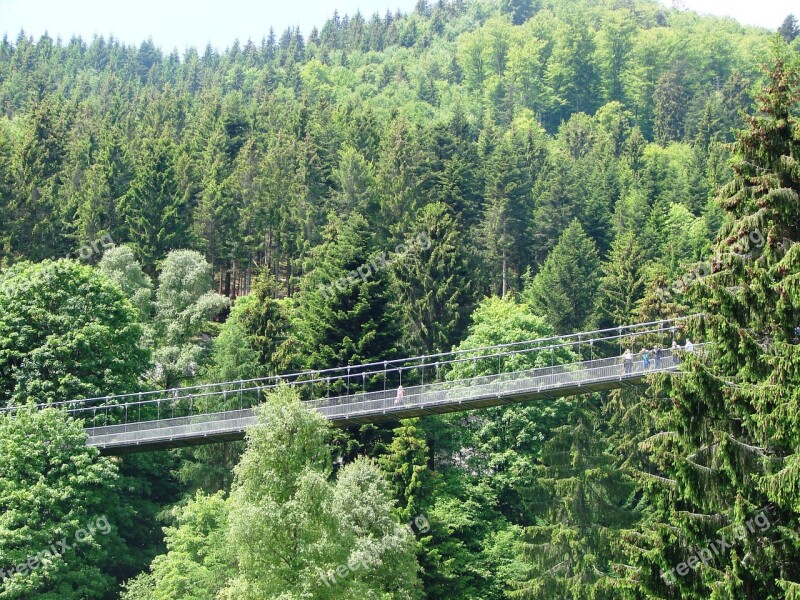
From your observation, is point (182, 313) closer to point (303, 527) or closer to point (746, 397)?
point (303, 527)

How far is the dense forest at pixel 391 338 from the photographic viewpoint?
20156mm

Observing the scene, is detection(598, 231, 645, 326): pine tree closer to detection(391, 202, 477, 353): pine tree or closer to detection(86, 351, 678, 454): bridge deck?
detection(391, 202, 477, 353): pine tree

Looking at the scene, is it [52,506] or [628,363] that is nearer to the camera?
[628,363]

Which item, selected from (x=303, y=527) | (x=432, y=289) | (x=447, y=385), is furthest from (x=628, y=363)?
(x=432, y=289)

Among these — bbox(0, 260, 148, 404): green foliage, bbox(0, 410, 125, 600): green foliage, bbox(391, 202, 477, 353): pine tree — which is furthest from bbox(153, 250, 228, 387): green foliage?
bbox(0, 410, 125, 600): green foliage

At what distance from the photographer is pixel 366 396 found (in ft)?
Answer: 139

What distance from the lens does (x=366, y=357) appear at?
158ft

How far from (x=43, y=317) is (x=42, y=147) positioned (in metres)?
37.5

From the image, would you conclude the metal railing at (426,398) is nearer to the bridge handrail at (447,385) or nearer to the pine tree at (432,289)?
the bridge handrail at (447,385)

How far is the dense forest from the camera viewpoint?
20.2 metres

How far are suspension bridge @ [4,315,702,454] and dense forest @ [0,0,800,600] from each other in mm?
1190

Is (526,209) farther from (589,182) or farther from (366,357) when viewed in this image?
(366,357)

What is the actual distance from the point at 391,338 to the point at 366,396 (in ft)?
22.7

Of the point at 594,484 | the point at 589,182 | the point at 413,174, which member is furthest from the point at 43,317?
the point at 589,182
